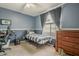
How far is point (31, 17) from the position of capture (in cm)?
210

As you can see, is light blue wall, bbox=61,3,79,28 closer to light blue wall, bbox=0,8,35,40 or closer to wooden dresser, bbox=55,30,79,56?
wooden dresser, bbox=55,30,79,56

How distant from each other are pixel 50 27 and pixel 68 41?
386mm

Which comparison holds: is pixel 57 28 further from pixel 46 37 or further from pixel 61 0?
pixel 61 0

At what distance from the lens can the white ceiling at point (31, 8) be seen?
2031mm

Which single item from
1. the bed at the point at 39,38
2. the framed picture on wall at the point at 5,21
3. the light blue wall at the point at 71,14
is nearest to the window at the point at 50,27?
the bed at the point at 39,38

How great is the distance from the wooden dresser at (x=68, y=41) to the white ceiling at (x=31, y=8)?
470 millimetres

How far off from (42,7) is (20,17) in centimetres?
42

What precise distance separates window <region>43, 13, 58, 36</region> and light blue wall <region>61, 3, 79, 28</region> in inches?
7.9

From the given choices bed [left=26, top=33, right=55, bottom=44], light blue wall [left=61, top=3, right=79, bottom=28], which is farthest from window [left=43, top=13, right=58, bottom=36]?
light blue wall [left=61, top=3, right=79, bottom=28]

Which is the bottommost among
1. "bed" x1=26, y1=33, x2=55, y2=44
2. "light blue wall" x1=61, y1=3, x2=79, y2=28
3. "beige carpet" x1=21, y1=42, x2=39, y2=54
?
"beige carpet" x1=21, y1=42, x2=39, y2=54

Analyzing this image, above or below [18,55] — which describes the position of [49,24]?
above

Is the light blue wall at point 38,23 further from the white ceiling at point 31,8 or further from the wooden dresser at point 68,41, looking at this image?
the wooden dresser at point 68,41

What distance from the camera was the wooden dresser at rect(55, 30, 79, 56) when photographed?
1966mm

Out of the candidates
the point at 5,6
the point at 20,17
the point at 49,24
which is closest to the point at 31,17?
the point at 20,17
